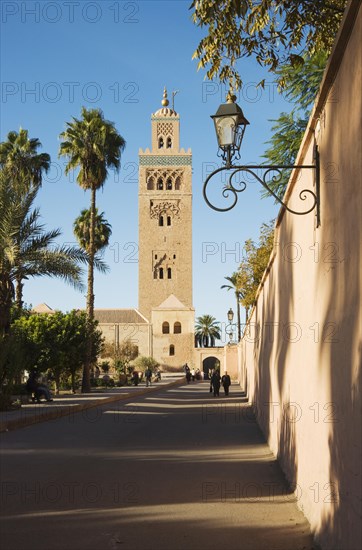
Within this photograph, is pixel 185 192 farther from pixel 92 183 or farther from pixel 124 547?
pixel 124 547

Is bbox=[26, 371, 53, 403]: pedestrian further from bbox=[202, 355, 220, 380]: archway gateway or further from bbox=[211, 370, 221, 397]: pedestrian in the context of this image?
bbox=[202, 355, 220, 380]: archway gateway

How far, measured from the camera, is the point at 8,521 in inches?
277

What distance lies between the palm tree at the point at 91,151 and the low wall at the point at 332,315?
2794 centimetres

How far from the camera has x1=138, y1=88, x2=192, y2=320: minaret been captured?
106438 mm

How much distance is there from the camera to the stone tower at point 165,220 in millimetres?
106438

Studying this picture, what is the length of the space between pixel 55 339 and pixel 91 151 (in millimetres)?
9142

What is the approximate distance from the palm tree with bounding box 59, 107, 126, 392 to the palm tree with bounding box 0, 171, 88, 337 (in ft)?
26.1

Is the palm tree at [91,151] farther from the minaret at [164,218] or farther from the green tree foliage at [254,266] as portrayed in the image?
the minaret at [164,218]

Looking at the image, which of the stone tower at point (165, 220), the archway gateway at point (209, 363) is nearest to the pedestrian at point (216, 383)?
the archway gateway at point (209, 363)

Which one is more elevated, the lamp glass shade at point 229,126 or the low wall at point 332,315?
the lamp glass shade at point 229,126

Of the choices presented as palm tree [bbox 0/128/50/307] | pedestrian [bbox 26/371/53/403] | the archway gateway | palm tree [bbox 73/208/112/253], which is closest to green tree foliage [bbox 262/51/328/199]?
pedestrian [bbox 26/371/53/403]

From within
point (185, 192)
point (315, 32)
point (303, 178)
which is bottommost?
point (303, 178)

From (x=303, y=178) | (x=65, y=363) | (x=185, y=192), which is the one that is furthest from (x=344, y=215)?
(x=185, y=192)

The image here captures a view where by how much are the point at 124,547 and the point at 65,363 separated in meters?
28.8
